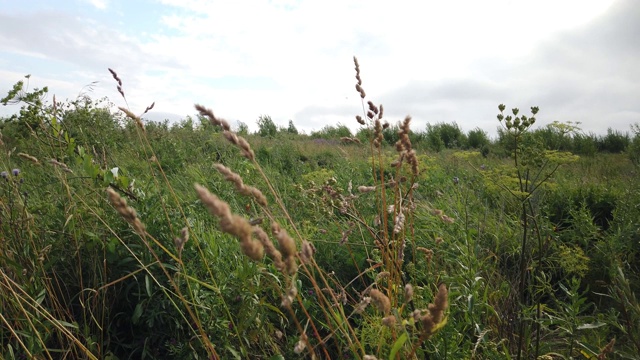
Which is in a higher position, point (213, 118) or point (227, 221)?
point (213, 118)

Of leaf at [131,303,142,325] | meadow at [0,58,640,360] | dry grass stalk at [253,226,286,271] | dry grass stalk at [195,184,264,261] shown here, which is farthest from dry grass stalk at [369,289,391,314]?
leaf at [131,303,142,325]

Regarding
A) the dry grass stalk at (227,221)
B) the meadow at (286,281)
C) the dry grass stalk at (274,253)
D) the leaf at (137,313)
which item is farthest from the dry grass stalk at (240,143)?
the leaf at (137,313)

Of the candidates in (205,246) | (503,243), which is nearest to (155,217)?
(205,246)

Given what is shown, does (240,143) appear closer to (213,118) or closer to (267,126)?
(213,118)

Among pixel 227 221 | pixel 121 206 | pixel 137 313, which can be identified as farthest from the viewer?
pixel 137 313

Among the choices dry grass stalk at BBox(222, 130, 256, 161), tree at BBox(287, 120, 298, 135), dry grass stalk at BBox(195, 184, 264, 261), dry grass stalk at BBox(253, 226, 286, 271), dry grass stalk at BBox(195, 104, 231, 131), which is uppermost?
tree at BBox(287, 120, 298, 135)

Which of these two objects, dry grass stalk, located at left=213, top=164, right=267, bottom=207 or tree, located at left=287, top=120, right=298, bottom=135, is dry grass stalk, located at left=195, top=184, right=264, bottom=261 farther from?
tree, located at left=287, top=120, right=298, bottom=135

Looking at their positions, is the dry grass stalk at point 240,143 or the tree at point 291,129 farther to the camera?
the tree at point 291,129

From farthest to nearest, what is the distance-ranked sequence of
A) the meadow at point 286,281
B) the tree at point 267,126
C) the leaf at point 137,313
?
the tree at point 267,126
the leaf at point 137,313
the meadow at point 286,281

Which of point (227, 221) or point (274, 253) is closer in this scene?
point (227, 221)

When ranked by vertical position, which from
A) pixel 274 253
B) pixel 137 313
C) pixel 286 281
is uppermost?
pixel 274 253

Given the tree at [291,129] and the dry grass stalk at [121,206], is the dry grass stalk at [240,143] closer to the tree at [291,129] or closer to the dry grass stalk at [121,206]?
→ the dry grass stalk at [121,206]

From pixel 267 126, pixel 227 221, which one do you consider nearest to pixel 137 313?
pixel 227 221

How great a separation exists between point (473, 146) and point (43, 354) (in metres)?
14.7
